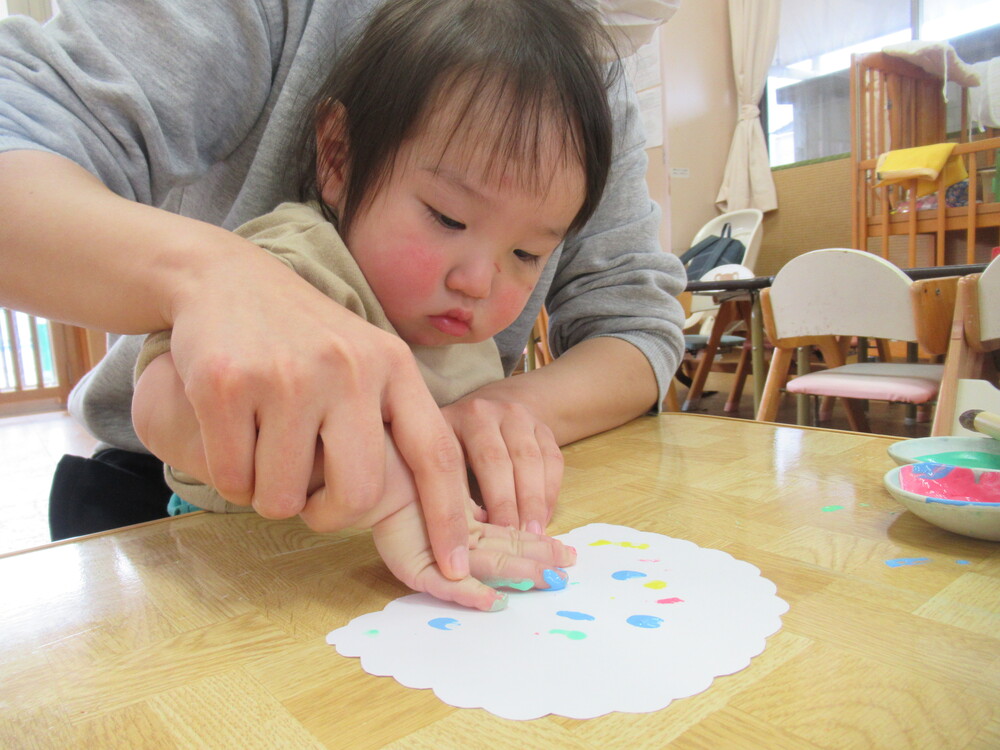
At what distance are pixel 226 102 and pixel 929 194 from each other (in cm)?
317

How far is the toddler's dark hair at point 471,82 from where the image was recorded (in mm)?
528

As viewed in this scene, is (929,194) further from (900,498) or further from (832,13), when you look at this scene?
(900,498)

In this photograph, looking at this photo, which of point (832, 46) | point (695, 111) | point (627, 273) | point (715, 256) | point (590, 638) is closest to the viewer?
point (590, 638)

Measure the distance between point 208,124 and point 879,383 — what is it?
170 cm

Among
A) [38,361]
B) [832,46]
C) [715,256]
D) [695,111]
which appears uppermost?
[832,46]

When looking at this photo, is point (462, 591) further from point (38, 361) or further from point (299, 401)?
point (38, 361)

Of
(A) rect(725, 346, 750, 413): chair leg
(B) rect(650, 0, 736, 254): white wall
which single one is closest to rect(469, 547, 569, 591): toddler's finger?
(A) rect(725, 346, 750, 413): chair leg

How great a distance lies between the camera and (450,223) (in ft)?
1.71

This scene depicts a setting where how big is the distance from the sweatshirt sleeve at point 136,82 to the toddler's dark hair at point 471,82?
0.09 meters

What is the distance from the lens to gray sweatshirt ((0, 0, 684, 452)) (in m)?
0.50

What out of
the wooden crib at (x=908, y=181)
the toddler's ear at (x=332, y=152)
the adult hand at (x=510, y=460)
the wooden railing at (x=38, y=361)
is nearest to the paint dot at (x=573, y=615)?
the adult hand at (x=510, y=460)

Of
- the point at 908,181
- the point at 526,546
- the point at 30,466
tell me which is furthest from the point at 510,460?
the point at 908,181

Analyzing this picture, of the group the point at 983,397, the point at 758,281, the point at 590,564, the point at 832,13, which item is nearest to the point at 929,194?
the point at 758,281

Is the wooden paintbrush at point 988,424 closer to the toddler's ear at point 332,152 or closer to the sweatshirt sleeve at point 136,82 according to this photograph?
the toddler's ear at point 332,152
